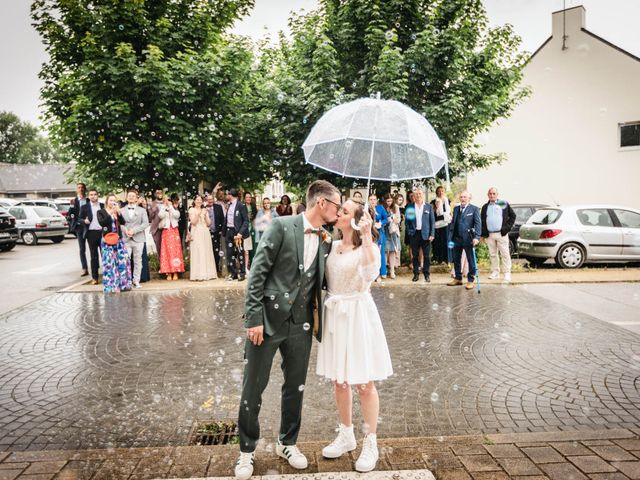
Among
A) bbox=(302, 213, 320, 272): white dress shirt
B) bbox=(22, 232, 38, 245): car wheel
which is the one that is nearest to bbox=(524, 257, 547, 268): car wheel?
bbox=(302, 213, 320, 272): white dress shirt

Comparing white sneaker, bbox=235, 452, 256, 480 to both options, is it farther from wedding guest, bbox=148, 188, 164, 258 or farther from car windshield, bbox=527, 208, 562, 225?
car windshield, bbox=527, 208, 562, 225

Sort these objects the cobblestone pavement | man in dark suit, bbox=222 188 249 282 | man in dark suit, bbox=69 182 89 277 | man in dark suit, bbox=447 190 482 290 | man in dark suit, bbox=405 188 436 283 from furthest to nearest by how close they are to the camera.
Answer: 1. man in dark suit, bbox=69 182 89 277
2. man in dark suit, bbox=222 188 249 282
3. man in dark suit, bbox=405 188 436 283
4. man in dark suit, bbox=447 190 482 290
5. the cobblestone pavement

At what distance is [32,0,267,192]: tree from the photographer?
12297mm

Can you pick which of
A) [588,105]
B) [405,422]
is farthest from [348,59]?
[588,105]

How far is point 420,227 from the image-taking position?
37.3 ft

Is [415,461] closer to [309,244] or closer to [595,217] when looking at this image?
[309,244]

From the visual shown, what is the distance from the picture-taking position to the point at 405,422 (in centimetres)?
420

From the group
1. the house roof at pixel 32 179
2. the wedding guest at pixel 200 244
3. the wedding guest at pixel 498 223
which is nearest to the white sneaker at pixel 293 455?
the wedding guest at pixel 498 223

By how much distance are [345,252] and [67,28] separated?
14175mm

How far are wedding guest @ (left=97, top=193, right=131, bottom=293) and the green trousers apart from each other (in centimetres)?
824

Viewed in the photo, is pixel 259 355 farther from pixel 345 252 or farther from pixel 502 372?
pixel 502 372

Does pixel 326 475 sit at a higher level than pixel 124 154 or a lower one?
lower

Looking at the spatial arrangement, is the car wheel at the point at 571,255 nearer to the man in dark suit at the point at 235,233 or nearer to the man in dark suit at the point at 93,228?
the man in dark suit at the point at 235,233

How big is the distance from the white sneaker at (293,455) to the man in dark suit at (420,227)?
8.48 m
